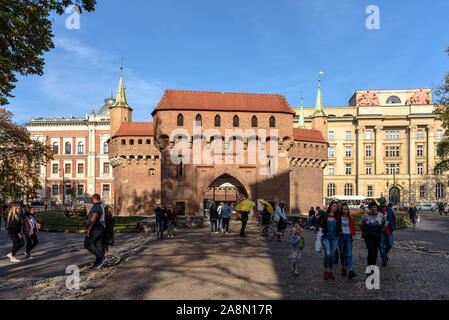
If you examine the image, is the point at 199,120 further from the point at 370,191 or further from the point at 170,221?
the point at 370,191

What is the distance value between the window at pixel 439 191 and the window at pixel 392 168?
6.50 m

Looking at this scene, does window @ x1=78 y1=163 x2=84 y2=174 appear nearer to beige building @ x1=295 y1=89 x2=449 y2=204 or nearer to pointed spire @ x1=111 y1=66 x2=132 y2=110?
pointed spire @ x1=111 y1=66 x2=132 y2=110

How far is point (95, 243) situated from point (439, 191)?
67.1 metres

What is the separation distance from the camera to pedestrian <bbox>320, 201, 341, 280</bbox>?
29.2 feet

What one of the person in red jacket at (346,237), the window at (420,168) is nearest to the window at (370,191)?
the window at (420,168)

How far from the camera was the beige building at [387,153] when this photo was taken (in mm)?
65375

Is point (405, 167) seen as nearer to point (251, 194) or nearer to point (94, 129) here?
point (251, 194)

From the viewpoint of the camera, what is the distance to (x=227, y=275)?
9.38 m

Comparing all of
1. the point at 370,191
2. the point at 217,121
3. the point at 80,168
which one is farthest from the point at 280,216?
the point at 370,191

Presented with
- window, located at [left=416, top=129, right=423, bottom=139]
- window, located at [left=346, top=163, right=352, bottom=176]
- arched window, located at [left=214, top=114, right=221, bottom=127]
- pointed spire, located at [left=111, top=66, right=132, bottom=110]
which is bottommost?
window, located at [left=346, top=163, right=352, bottom=176]

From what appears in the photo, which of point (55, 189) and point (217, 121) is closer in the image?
point (217, 121)

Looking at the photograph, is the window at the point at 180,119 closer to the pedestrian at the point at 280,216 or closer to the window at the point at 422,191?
the pedestrian at the point at 280,216

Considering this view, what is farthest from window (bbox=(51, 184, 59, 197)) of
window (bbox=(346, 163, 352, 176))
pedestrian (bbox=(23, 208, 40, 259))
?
pedestrian (bbox=(23, 208, 40, 259))
